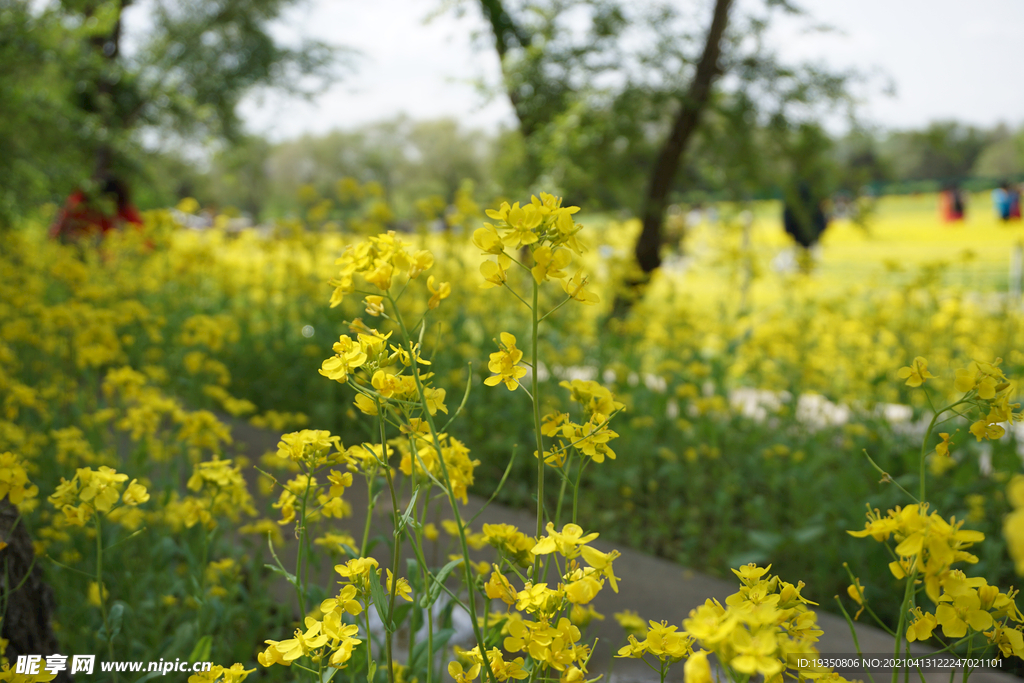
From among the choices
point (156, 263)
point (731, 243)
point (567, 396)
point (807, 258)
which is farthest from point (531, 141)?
point (156, 263)

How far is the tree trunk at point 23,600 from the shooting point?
119 centimetres

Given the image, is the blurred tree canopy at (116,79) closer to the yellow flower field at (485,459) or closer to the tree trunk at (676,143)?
the yellow flower field at (485,459)

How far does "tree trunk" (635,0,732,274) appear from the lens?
458 cm

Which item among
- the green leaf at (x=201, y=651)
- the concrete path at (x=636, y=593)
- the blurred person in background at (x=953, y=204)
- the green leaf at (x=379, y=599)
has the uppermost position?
the blurred person in background at (x=953, y=204)

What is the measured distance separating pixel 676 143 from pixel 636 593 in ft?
12.4

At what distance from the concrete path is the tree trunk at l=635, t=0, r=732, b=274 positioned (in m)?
2.40

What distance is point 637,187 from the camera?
5273 millimetres

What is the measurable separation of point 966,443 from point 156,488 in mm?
2857

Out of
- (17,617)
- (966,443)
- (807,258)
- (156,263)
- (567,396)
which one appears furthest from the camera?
(156,263)

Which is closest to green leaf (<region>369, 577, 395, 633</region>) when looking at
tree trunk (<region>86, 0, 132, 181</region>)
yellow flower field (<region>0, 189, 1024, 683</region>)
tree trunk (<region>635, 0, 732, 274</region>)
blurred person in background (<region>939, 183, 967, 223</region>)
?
yellow flower field (<region>0, 189, 1024, 683</region>)

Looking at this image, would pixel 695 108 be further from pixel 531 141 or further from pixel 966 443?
pixel 966 443

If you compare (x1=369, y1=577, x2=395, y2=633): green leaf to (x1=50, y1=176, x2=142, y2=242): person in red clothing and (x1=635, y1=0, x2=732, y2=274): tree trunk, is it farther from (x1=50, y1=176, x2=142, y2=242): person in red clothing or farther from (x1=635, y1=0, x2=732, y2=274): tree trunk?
(x1=50, y1=176, x2=142, y2=242): person in red clothing

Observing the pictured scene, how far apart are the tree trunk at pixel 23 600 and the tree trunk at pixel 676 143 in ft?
11.6

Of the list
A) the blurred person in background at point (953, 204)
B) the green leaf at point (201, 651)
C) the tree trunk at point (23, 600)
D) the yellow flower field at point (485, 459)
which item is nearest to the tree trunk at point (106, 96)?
the yellow flower field at point (485, 459)
